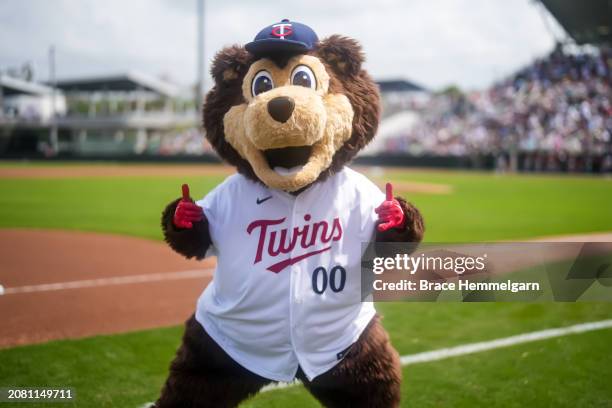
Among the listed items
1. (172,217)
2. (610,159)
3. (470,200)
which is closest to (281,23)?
(172,217)

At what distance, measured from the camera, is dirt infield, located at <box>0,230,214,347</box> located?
4883 millimetres

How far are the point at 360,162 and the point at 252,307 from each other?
33486 mm

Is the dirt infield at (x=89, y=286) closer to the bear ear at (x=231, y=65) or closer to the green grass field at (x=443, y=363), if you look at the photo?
the green grass field at (x=443, y=363)

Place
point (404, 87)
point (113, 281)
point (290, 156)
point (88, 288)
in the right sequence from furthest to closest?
point (404, 87)
point (113, 281)
point (88, 288)
point (290, 156)

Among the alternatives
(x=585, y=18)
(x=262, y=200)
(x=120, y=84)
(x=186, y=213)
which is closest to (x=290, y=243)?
(x=262, y=200)

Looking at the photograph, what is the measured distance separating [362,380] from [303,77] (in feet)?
4.47

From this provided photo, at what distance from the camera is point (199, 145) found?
155 feet

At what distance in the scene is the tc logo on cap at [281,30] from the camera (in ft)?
8.29

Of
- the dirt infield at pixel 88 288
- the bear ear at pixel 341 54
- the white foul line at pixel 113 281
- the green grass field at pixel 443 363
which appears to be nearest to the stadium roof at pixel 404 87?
the dirt infield at pixel 88 288

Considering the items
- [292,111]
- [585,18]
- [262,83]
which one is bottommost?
[292,111]

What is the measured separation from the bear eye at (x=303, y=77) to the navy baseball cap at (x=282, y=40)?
9cm

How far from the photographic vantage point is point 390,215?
8.14 ft

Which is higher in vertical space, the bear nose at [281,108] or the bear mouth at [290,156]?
the bear nose at [281,108]

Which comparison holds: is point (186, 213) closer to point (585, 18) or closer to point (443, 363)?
point (443, 363)
